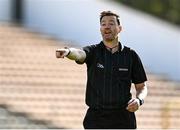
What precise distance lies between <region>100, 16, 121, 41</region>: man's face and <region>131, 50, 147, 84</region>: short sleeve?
24 cm

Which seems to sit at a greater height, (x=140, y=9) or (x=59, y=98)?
(x=140, y=9)

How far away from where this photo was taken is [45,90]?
12461mm

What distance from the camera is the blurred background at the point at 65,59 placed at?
459 inches

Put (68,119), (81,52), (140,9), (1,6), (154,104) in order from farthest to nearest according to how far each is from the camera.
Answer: (140,9) < (1,6) < (154,104) < (68,119) < (81,52)

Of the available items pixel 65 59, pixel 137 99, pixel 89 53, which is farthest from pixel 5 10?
pixel 137 99

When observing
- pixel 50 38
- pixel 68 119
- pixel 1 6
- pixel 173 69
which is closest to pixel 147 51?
pixel 173 69

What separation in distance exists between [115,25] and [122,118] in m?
0.67

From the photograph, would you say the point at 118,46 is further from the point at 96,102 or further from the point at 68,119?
the point at 68,119

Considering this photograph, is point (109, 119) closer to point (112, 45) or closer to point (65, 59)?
point (112, 45)

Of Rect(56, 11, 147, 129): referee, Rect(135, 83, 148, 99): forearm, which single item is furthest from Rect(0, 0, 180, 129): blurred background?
Rect(56, 11, 147, 129): referee

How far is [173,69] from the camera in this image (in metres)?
15.5

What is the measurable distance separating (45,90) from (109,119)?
7.17 m

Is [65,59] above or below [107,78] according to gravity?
below

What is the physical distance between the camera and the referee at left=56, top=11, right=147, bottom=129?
527 centimetres
